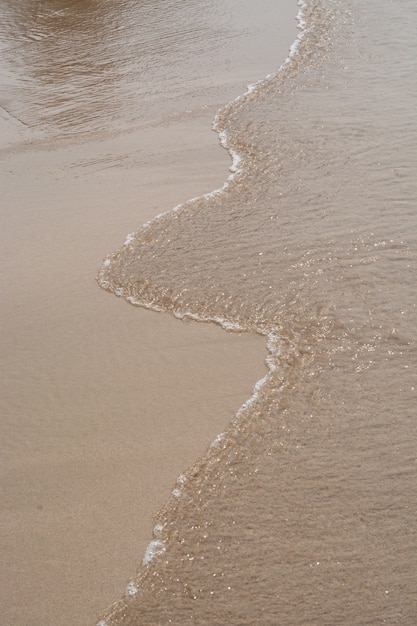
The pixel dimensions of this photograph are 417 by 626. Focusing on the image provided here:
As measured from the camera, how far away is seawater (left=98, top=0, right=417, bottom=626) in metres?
2.80

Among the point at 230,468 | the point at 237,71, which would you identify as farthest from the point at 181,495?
the point at 237,71

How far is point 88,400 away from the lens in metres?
3.68

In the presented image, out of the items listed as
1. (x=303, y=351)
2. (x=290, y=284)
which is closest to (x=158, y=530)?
(x=303, y=351)

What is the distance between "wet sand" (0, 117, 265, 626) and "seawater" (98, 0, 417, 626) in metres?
0.12

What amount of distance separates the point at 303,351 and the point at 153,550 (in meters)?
1.32

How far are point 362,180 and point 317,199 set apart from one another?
1.20 ft

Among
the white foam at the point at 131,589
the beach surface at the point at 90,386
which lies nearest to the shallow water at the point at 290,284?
the white foam at the point at 131,589

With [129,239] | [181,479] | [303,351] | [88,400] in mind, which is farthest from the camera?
[129,239]

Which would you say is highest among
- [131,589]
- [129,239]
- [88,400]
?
[129,239]

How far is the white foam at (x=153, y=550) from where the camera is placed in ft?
9.69

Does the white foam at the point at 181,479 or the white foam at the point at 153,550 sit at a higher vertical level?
the white foam at the point at 181,479

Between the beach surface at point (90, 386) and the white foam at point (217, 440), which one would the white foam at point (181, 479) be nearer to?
the beach surface at point (90, 386)

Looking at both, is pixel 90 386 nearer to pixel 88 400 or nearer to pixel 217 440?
Answer: pixel 88 400

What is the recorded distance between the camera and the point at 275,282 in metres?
4.27
